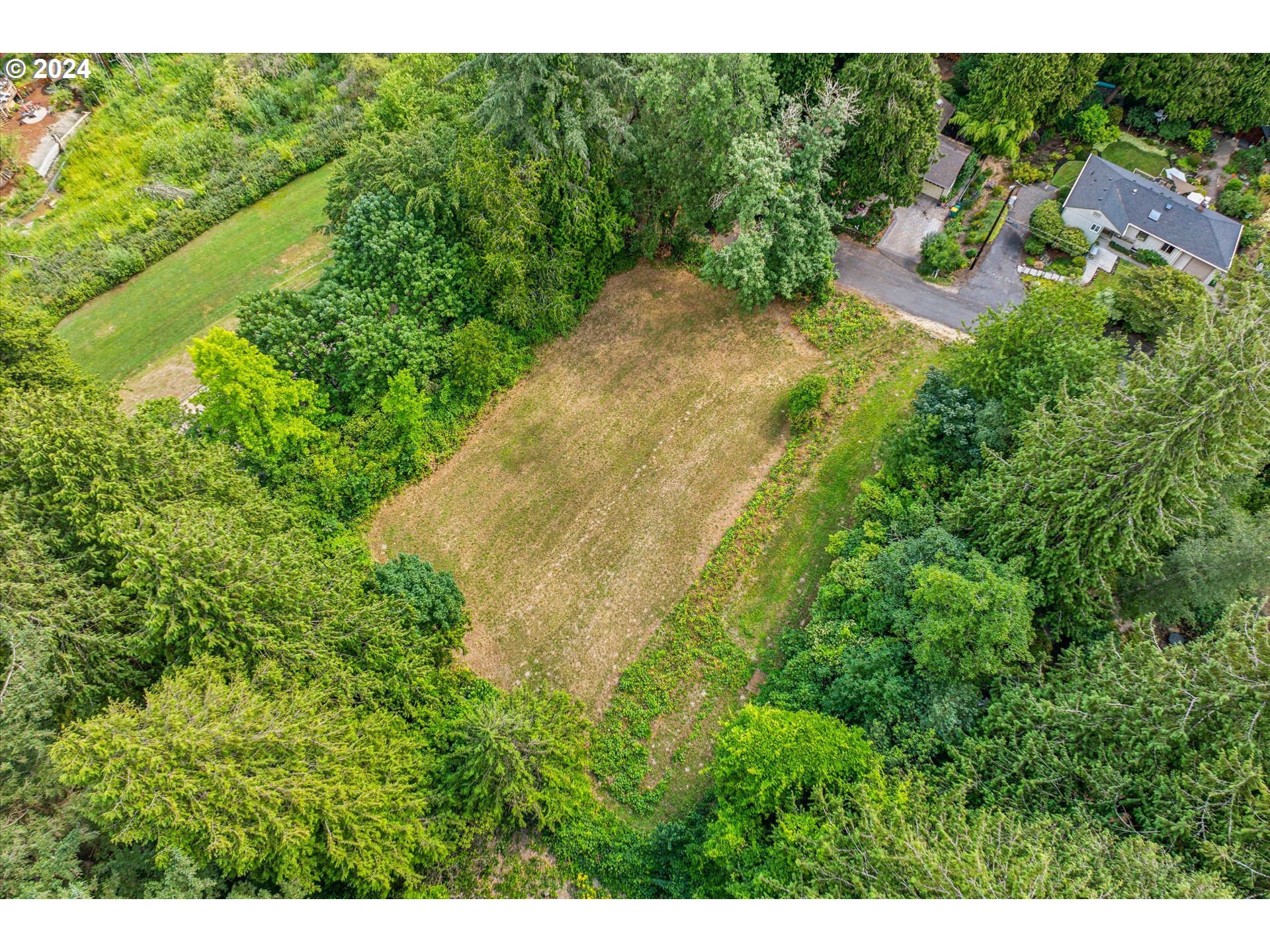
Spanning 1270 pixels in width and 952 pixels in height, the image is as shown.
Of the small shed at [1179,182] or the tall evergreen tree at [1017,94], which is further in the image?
the small shed at [1179,182]

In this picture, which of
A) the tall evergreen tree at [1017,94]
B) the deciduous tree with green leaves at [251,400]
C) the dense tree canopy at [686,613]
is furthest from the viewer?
the tall evergreen tree at [1017,94]

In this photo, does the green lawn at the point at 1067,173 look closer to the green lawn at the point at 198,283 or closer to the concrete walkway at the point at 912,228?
the concrete walkway at the point at 912,228

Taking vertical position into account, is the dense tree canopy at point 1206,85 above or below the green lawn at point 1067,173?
above

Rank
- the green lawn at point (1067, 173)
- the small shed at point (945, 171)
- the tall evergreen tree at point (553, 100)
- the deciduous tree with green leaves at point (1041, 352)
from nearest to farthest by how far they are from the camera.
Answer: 1. the deciduous tree with green leaves at point (1041, 352)
2. the tall evergreen tree at point (553, 100)
3. the small shed at point (945, 171)
4. the green lawn at point (1067, 173)

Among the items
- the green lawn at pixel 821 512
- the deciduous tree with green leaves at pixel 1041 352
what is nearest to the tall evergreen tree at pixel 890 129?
the green lawn at pixel 821 512

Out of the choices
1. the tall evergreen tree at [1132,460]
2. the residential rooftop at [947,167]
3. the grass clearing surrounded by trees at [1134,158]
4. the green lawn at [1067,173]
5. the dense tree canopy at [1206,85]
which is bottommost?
the tall evergreen tree at [1132,460]
